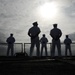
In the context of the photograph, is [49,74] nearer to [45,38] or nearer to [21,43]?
[45,38]

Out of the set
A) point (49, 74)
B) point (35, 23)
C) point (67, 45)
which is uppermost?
point (35, 23)

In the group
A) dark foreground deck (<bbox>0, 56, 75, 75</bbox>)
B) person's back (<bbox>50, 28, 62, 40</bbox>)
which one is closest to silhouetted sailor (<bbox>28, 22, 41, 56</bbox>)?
person's back (<bbox>50, 28, 62, 40</bbox>)

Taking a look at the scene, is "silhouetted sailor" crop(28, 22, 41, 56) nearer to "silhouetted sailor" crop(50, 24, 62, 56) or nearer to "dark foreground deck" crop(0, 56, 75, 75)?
"silhouetted sailor" crop(50, 24, 62, 56)

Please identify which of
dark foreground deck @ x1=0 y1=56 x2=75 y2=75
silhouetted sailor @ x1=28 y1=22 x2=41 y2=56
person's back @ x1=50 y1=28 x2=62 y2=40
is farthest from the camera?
person's back @ x1=50 y1=28 x2=62 y2=40

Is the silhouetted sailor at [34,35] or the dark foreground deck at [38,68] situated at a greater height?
the silhouetted sailor at [34,35]

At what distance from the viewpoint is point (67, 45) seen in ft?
57.5

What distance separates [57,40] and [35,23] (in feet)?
6.65

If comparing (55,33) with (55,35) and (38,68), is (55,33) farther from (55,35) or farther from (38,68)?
(38,68)

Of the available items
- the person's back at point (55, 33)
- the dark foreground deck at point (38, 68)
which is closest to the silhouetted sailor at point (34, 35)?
the person's back at point (55, 33)

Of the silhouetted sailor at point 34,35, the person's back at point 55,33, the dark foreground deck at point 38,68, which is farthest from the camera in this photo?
the person's back at point 55,33

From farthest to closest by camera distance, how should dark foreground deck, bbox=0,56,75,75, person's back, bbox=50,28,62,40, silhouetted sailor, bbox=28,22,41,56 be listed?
1. person's back, bbox=50,28,62,40
2. silhouetted sailor, bbox=28,22,41,56
3. dark foreground deck, bbox=0,56,75,75

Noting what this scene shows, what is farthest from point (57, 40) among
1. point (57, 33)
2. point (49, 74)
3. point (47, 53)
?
point (49, 74)

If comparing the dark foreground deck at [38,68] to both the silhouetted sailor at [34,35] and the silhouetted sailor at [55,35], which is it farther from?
the silhouetted sailor at [55,35]

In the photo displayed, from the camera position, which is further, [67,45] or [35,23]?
[67,45]
